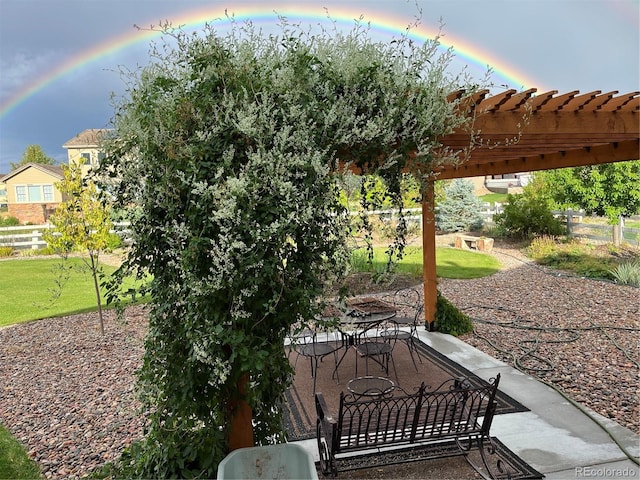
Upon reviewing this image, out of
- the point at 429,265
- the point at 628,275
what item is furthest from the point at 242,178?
the point at 628,275

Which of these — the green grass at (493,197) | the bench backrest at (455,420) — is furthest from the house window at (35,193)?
the bench backrest at (455,420)

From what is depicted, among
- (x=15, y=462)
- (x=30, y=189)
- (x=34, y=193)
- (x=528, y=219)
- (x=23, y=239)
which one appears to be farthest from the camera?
(x=34, y=193)

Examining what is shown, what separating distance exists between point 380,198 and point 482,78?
872 millimetres

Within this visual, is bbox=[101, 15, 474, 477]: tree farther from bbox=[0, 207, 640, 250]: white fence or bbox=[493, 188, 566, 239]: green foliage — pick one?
bbox=[493, 188, 566, 239]: green foliage

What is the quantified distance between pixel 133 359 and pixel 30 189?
24907 mm

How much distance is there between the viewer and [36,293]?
985cm

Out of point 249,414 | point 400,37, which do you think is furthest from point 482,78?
point 249,414

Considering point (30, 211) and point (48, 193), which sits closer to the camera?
point (30, 211)

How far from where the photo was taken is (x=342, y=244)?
2240 millimetres

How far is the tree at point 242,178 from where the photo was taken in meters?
1.99

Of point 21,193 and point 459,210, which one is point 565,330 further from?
point 21,193

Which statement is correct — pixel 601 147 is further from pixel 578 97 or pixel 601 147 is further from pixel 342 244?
pixel 342 244

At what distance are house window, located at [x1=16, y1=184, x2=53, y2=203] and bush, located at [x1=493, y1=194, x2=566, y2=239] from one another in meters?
24.6

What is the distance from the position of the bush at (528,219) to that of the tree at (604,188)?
2.15ft
